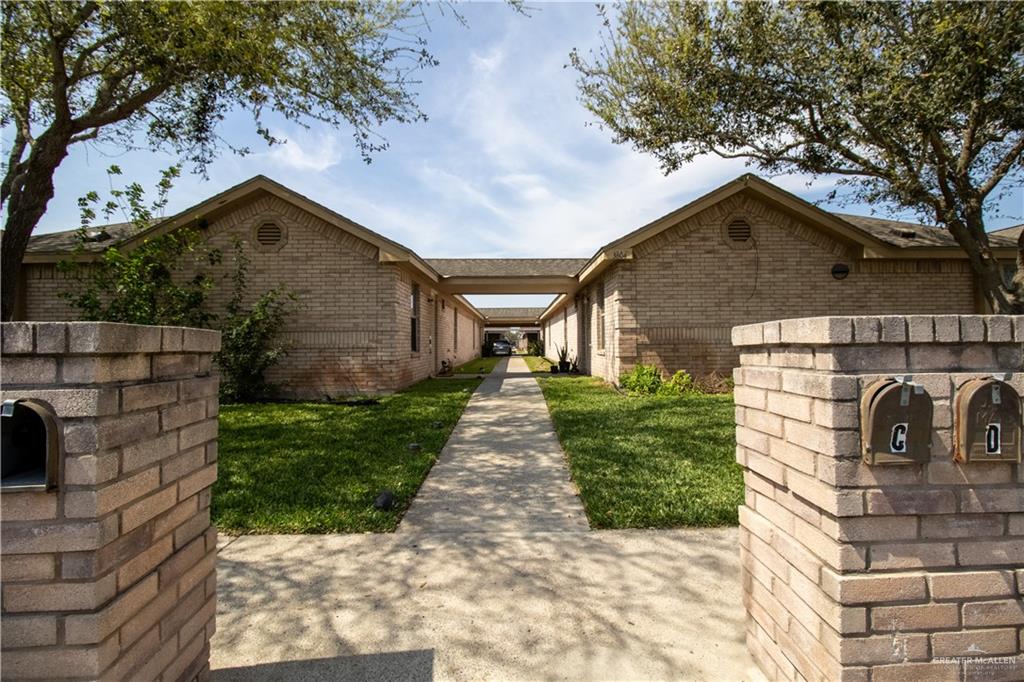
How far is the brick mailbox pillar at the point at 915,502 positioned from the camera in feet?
5.30

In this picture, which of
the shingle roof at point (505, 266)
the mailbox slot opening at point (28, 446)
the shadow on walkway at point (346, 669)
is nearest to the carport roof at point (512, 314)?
the shingle roof at point (505, 266)

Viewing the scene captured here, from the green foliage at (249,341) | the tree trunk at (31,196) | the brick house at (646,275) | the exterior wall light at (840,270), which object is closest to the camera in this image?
the tree trunk at (31,196)

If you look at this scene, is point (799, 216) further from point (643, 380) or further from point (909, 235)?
point (643, 380)

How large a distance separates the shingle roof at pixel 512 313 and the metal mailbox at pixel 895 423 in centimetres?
3717

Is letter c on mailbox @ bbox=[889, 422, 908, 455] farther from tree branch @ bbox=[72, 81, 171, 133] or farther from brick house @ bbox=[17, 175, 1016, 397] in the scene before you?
tree branch @ bbox=[72, 81, 171, 133]

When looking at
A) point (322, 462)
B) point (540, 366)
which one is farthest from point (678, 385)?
point (540, 366)

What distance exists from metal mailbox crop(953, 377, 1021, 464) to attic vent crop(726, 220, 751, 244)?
11147mm

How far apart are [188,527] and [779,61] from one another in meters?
11.9

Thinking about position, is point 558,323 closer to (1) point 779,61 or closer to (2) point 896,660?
(1) point 779,61

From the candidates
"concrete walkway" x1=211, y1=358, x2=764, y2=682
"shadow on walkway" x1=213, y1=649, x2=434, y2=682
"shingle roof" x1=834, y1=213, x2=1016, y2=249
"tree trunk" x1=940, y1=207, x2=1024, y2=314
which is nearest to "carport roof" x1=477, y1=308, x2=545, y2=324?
"shingle roof" x1=834, y1=213, x2=1016, y2=249

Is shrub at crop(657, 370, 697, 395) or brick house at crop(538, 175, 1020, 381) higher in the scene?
brick house at crop(538, 175, 1020, 381)

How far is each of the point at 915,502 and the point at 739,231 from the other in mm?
11497

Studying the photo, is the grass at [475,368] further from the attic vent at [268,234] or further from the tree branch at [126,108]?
the tree branch at [126,108]

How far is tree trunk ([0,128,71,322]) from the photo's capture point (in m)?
7.84
